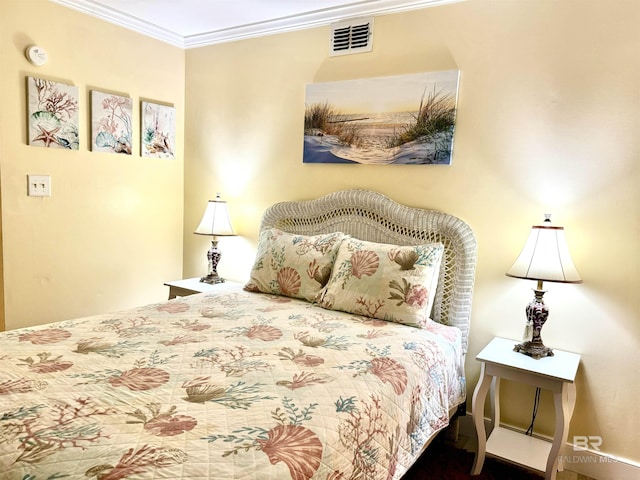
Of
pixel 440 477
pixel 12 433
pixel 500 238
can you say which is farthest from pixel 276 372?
pixel 500 238

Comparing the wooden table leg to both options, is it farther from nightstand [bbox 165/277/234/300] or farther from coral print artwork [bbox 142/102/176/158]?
coral print artwork [bbox 142/102/176/158]

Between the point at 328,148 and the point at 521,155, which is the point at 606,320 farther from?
the point at 328,148

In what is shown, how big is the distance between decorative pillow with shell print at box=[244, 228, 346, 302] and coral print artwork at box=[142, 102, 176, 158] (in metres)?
1.22

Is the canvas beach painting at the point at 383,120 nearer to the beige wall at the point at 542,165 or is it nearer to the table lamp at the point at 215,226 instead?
the beige wall at the point at 542,165

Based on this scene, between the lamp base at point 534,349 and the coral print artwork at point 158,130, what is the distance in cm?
267

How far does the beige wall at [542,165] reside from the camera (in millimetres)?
2012

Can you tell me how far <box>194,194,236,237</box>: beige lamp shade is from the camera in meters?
3.10

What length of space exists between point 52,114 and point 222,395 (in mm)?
2204

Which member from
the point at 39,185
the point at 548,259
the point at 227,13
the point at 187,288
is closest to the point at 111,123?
the point at 39,185

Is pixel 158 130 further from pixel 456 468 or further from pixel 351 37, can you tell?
pixel 456 468

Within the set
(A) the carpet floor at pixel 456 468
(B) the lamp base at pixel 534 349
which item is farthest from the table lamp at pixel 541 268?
(A) the carpet floor at pixel 456 468

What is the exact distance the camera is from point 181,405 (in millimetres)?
1258

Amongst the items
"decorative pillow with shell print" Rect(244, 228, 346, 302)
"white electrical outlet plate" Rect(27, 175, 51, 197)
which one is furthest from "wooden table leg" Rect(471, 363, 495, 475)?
"white electrical outlet plate" Rect(27, 175, 51, 197)

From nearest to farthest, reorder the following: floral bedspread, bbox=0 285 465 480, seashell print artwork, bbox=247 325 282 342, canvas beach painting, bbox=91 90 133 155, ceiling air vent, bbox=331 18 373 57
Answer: floral bedspread, bbox=0 285 465 480
seashell print artwork, bbox=247 325 282 342
ceiling air vent, bbox=331 18 373 57
canvas beach painting, bbox=91 90 133 155
